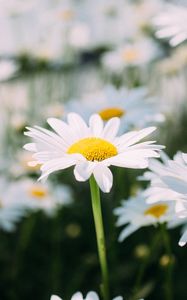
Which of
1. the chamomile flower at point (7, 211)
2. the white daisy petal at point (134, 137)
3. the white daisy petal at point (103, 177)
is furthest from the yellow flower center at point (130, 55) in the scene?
the white daisy petal at point (103, 177)

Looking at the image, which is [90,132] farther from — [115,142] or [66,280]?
[66,280]

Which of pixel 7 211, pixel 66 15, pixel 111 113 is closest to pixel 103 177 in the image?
pixel 111 113

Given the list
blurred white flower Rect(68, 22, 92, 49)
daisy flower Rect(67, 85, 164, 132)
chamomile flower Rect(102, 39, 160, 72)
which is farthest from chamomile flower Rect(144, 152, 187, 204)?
blurred white flower Rect(68, 22, 92, 49)

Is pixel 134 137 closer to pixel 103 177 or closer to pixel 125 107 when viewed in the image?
pixel 103 177

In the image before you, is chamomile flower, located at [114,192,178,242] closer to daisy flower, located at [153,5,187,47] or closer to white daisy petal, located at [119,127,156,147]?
white daisy petal, located at [119,127,156,147]

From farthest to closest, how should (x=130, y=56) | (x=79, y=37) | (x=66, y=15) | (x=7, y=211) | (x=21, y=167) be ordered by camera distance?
(x=66, y=15) → (x=79, y=37) → (x=130, y=56) → (x=21, y=167) → (x=7, y=211)

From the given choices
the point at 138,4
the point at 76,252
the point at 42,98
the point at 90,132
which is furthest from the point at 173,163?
the point at 138,4
